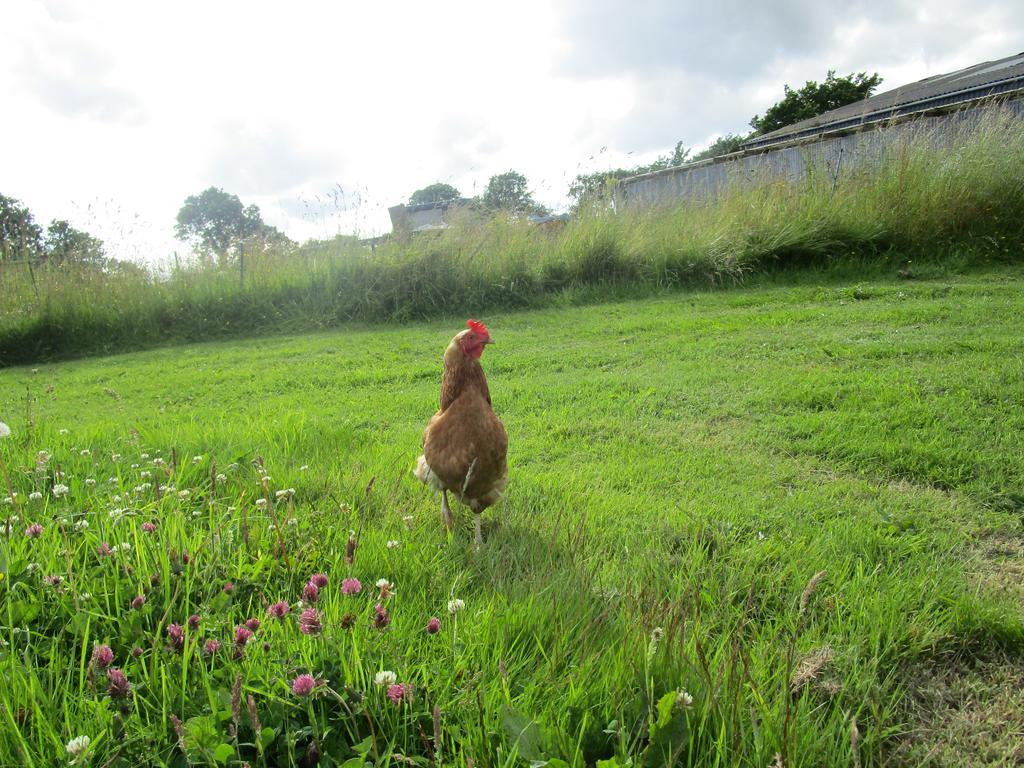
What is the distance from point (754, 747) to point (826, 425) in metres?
2.55

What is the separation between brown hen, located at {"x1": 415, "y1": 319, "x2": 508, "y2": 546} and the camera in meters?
2.40

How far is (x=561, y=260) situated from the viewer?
31.5 ft

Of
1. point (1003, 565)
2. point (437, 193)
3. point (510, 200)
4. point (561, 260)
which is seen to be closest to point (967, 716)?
point (1003, 565)

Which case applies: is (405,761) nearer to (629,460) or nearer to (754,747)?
(754,747)

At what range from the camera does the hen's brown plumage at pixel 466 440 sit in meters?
2.39

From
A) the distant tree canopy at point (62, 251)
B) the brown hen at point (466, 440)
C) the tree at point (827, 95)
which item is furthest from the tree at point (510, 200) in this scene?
the tree at point (827, 95)

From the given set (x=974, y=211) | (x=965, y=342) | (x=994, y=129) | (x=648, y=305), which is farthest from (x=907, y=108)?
(x=965, y=342)

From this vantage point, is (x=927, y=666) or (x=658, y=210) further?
(x=658, y=210)

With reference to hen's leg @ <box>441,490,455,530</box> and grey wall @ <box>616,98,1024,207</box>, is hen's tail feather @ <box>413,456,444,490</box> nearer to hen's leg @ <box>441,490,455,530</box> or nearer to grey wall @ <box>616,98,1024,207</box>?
hen's leg @ <box>441,490,455,530</box>

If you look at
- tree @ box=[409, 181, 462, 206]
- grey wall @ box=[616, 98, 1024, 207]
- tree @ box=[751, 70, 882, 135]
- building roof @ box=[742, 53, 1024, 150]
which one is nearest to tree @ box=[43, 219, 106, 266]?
tree @ box=[409, 181, 462, 206]

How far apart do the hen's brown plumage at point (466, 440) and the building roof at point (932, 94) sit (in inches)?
599

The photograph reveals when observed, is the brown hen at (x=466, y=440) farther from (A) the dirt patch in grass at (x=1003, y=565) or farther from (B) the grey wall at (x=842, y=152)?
(B) the grey wall at (x=842, y=152)

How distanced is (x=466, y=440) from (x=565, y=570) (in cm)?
65

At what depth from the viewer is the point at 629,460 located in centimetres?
322
